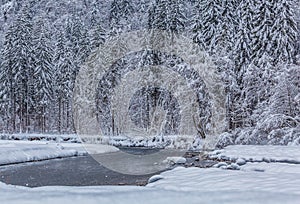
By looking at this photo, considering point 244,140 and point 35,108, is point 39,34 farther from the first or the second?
point 244,140

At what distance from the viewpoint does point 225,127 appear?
29.4 m

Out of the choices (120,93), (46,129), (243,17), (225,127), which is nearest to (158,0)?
(120,93)

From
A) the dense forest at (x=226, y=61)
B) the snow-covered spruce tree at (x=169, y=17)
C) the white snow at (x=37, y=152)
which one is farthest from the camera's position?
the snow-covered spruce tree at (x=169, y=17)

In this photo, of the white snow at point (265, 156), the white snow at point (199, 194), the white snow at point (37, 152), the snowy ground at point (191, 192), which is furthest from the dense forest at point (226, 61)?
→ the white snow at point (199, 194)

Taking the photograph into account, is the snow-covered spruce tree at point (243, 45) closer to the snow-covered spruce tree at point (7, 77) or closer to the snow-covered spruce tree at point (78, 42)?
the snow-covered spruce tree at point (78, 42)

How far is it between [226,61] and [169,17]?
14.2m

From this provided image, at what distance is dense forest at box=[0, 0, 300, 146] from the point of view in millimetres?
25438

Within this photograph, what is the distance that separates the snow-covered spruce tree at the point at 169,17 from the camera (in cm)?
4159

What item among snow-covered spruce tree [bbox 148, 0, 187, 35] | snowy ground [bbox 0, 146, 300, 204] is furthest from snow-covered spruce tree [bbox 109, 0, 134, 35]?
snowy ground [bbox 0, 146, 300, 204]

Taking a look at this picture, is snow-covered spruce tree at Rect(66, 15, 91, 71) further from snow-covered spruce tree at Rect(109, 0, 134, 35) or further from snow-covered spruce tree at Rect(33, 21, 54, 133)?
snow-covered spruce tree at Rect(109, 0, 134, 35)

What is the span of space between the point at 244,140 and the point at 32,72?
99.2ft

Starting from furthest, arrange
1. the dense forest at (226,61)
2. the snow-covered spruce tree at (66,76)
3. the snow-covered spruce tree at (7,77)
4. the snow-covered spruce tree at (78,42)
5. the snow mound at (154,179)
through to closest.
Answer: the snow-covered spruce tree at (66,76), the snow-covered spruce tree at (7,77), the snow-covered spruce tree at (78,42), the dense forest at (226,61), the snow mound at (154,179)

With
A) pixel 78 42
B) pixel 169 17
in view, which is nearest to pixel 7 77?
pixel 78 42

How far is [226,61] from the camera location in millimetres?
29875
